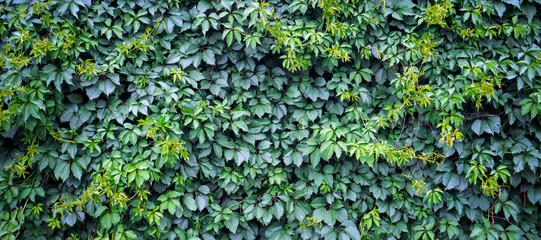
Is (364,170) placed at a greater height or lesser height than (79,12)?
lesser

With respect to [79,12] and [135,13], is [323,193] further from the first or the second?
[79,12]

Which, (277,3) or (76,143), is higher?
(277,3)

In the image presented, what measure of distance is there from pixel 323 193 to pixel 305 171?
219 millimetres

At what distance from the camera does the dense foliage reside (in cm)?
238

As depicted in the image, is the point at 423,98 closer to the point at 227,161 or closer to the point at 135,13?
the point at 227,161

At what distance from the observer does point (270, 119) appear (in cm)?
269

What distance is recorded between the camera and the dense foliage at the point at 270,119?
7.79ft

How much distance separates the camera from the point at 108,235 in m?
2.43

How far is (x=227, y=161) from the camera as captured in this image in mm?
2588

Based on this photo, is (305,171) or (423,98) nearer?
(423,98)

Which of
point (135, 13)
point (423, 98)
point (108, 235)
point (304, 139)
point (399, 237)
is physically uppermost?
point (135, 13)

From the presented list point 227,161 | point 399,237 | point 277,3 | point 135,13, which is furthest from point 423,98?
point 135,13

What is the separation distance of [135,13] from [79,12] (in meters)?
0.38

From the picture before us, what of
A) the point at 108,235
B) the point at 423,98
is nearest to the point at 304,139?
the point at 423,98
